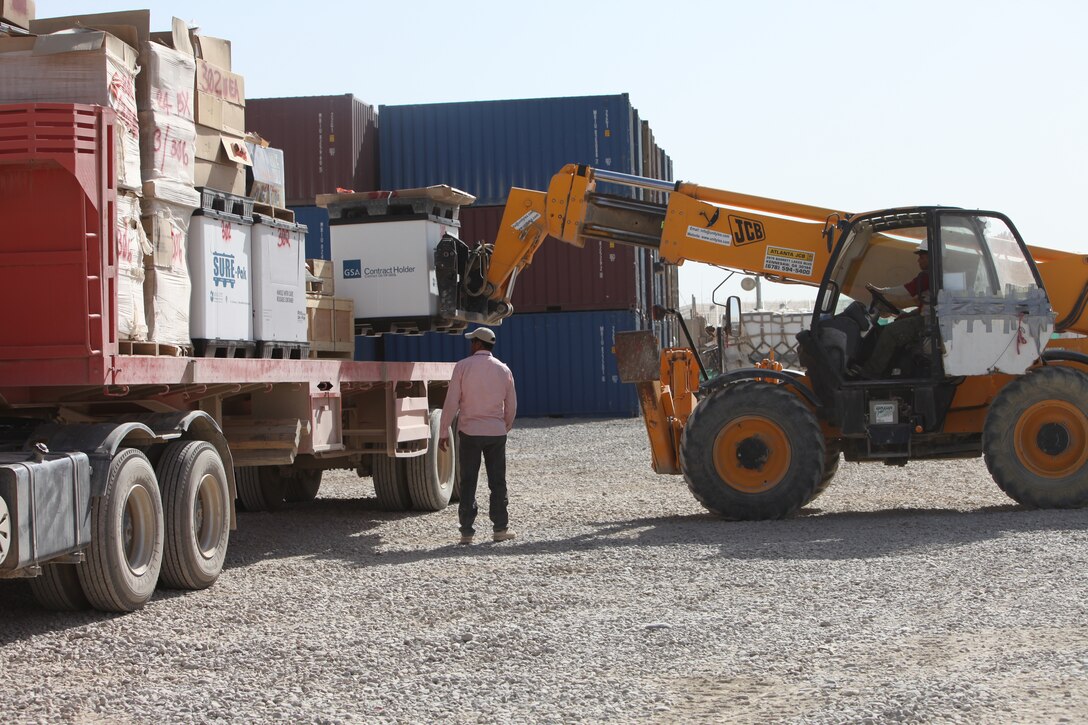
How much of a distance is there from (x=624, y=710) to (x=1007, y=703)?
1449 mm

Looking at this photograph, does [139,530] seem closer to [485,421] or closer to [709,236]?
[485,421]

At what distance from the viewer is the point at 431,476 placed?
42.4 feet

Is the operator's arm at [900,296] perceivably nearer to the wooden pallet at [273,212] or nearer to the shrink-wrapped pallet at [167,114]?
the wooden pallet at [273,212]

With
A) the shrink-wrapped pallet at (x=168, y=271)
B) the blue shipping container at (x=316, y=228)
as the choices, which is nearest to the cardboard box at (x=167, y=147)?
the shrink-wrapped pallet at (x=168, y=271)

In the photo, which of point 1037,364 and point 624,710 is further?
point 1037,364

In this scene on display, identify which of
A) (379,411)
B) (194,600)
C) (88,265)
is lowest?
(194,600)

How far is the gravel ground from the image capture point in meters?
5.54

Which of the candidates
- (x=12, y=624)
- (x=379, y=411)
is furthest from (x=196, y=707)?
(x=379, y=411)

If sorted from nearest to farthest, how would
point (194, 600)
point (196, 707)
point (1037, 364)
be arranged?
point (196, 707) → point (194, 600) → point (1037, 364)

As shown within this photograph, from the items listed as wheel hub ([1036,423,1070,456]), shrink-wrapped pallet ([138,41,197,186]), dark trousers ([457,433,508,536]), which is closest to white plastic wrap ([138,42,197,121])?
shrink-wrapped pallet ([138,41,197,186])

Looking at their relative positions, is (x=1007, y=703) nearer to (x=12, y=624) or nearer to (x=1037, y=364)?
(x=12, y=624)

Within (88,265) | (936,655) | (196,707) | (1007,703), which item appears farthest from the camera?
(88,265)

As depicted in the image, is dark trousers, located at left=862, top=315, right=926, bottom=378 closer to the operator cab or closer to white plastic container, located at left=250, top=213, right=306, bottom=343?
the operator cab

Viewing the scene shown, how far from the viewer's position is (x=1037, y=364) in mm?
11469
